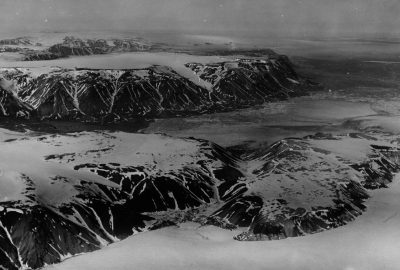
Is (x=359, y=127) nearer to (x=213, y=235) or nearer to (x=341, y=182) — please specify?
(x=341, y=182)

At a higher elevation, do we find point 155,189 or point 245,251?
point 155,189

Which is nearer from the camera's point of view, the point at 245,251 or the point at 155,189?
the point at 245,251

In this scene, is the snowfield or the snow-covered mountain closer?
the snowfield

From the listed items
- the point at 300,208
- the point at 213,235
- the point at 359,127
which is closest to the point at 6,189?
the point at 213,235

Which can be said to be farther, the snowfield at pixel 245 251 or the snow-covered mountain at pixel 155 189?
the snow-covered mountain at pixel 155 189
